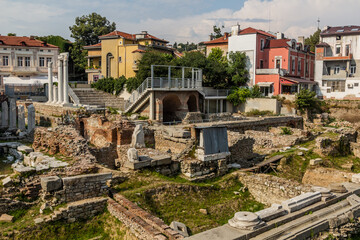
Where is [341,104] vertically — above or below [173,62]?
below

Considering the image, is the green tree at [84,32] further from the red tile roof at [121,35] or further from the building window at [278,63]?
the building window at [278,63]

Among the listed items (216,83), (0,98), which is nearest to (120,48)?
(216,83)

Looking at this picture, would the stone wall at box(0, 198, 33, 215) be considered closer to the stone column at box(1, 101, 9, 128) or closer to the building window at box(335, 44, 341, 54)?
the stone column at box(1, 101, 9, 128)

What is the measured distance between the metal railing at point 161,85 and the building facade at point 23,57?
788 inches

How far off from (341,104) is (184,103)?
62.5 feet

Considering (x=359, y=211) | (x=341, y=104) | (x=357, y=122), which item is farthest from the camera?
(x=341, y=104)

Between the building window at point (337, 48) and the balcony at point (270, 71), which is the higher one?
the building window at point (337, 48)

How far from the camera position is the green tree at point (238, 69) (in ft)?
130

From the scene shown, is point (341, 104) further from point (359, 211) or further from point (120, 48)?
point (359, 211)

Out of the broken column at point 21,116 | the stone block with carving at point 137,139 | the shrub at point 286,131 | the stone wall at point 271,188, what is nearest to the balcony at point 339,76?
the shrub at point 286,131

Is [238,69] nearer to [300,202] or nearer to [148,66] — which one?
[148,66]

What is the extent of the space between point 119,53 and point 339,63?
28671 mm

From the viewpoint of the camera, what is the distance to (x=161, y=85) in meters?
28.3

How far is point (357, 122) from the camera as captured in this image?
35.2 m
